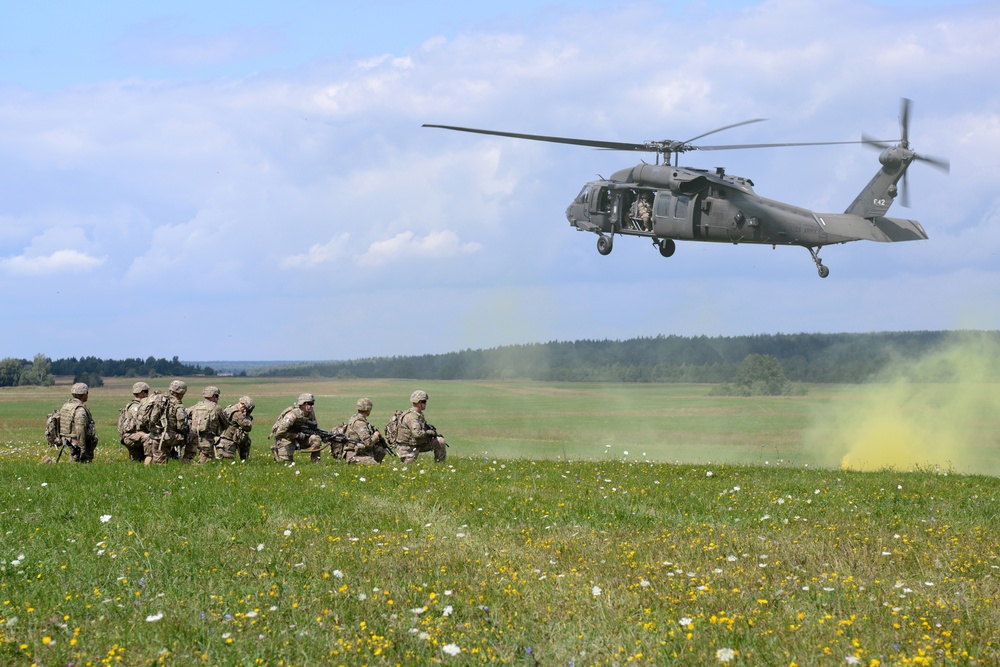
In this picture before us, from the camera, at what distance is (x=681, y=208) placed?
3331cm

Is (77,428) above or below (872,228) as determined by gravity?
below

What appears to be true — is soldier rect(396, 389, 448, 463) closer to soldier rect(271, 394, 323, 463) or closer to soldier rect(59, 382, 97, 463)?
soldier rect(271, 394, 323, 463)

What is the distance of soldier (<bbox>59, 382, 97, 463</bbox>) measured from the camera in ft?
78.6

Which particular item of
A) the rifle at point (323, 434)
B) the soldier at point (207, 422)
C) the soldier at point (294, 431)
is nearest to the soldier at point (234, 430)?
the soldier at point (207, 422)

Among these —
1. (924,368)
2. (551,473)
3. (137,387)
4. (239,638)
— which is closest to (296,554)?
(239,638)

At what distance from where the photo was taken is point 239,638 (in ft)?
35.4

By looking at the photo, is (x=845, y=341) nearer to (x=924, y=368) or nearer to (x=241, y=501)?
(x=924, y=368)

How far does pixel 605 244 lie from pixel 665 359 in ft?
293

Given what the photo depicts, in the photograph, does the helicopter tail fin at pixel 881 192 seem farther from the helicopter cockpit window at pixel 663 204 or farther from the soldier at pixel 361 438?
the soldier at pixel 361 438

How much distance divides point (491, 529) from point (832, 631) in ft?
19.6

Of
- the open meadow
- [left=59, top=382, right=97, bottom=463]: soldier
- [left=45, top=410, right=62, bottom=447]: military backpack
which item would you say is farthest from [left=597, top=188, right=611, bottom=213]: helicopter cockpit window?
[left=45, top=410, right=62, bottom=447]: military backpack

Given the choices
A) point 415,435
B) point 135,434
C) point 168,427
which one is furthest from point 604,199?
point 135,434

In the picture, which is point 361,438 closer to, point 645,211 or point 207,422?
point 207,422

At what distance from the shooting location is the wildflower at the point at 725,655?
9.91m
